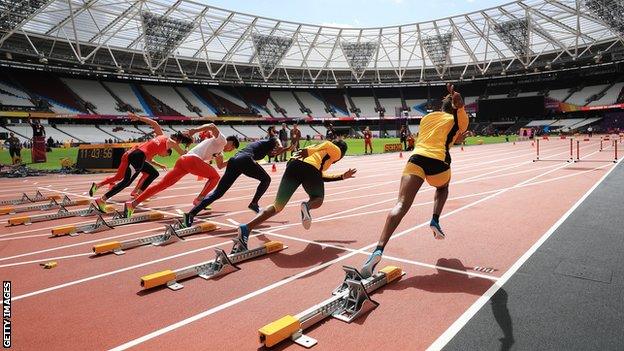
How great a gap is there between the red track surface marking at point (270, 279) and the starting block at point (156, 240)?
15 cm

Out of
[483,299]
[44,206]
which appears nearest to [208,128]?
[483,299]

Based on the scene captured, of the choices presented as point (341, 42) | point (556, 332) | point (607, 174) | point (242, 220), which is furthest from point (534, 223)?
point (341, 42)

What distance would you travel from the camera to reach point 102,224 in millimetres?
6715

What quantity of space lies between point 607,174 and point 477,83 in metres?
63.2

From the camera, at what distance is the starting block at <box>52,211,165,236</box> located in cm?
639

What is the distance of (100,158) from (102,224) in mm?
12409

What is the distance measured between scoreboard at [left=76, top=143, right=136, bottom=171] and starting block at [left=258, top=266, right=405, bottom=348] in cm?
1610

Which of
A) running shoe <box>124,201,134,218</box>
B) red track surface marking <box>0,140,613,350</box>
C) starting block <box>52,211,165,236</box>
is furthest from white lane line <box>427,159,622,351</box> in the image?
running shoe <box>124,201,134,218</box>

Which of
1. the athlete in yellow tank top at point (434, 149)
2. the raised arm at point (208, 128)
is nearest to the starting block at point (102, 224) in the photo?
the raised arm at point (208, 128)

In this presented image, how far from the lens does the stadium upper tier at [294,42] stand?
126 ft

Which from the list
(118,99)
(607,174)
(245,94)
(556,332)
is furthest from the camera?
(245,94)

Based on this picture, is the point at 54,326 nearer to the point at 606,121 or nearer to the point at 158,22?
the point at 158,22

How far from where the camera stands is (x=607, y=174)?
471 inches

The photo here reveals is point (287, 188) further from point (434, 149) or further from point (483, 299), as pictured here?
point (483, 299)
